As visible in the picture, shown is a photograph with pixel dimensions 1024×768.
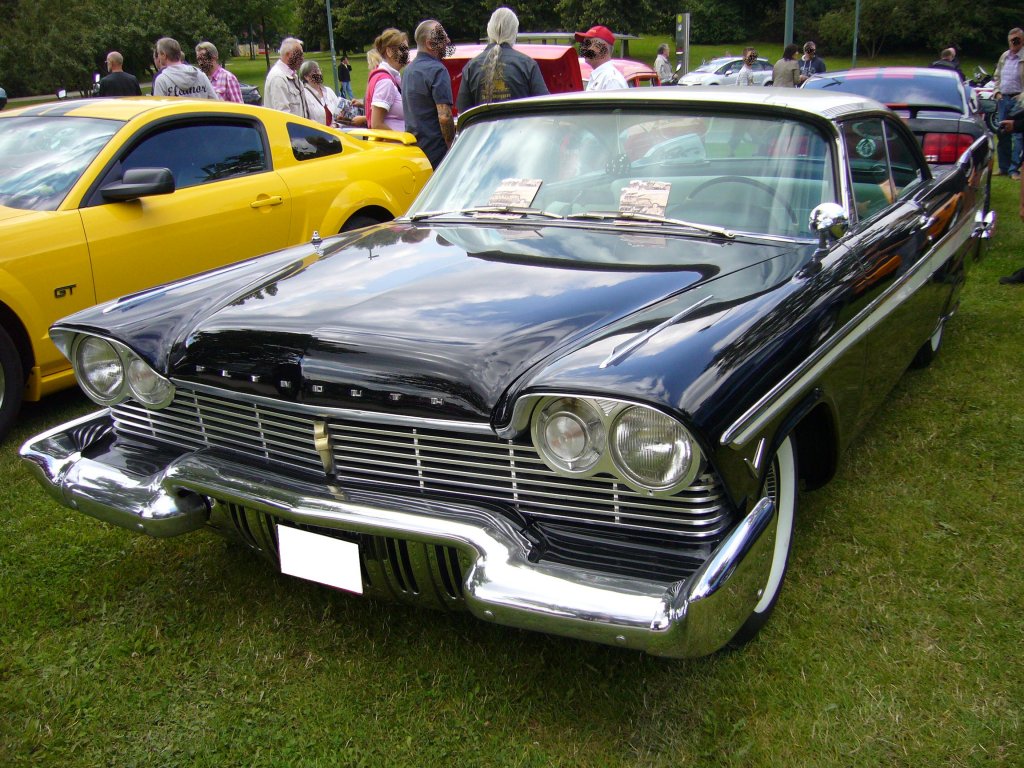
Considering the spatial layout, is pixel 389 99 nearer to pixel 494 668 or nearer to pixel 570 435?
pixel 494 668

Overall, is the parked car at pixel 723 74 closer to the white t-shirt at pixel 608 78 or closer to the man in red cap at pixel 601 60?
the man in red cap at pixel 601 60

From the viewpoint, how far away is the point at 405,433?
2.24 metres

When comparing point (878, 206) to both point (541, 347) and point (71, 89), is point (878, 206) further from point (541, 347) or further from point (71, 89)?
point (71, 89)

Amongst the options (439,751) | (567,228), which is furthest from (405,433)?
(567,228)

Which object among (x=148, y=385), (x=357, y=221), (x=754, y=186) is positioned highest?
(x=754, y=186)

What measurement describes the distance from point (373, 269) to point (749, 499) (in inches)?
55.8

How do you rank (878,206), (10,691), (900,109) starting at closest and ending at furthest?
1. (10,691)
2. (878,206)
3. (900,109)

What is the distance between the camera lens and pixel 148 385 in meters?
2.67

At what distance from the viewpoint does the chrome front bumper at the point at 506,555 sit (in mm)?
1901

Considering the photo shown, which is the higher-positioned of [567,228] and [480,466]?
[567,228]

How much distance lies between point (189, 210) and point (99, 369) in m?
2.15

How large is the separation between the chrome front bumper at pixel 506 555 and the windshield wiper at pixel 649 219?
111 cm

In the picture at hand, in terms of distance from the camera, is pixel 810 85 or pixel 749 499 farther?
pixel 810 85

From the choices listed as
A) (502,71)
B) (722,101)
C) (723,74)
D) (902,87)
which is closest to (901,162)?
(722,101)
